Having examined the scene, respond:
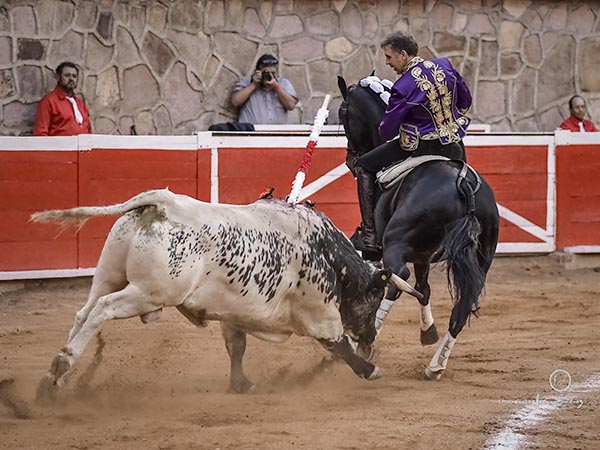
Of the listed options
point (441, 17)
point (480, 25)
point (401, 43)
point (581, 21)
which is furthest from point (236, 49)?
point (401, 43)

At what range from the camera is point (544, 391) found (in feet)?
19.3

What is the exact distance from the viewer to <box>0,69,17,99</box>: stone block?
33.0 ft

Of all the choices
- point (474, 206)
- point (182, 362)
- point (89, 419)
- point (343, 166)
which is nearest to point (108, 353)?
point (182, 362)

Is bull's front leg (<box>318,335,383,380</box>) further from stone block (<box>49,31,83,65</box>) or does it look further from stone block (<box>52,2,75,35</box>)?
stone block (<box>52,2,75,35</box>)

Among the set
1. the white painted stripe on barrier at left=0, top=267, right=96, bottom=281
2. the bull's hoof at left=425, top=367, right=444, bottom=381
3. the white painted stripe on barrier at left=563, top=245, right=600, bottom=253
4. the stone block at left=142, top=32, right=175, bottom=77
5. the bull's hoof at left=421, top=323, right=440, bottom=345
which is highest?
the stone block at left=142, top=32, right=175, bottom=77

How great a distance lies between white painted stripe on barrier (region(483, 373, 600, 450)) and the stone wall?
5748 mm

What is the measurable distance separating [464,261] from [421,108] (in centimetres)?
90

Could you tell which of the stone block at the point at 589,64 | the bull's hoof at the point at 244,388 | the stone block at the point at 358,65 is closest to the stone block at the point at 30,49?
the stone block at the point at 358,65

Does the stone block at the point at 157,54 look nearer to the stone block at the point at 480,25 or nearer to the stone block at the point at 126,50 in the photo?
the stone block at the point at 126,50

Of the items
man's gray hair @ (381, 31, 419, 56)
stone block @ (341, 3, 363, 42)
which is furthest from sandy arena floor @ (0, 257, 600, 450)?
stone block @ (341, 3, 363, 42)

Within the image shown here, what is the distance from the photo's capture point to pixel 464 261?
602 centimetres

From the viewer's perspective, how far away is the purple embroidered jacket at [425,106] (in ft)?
20.9

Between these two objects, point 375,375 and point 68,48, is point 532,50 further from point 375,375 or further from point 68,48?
point 375,375

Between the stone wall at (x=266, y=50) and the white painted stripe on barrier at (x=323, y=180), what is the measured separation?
168cm
